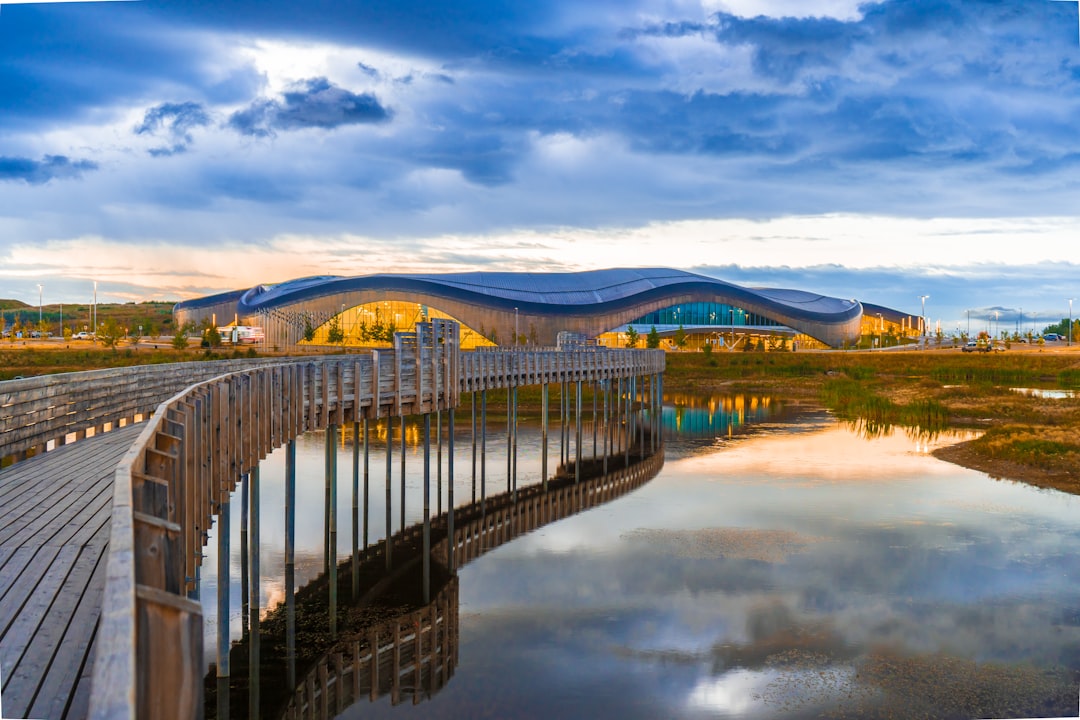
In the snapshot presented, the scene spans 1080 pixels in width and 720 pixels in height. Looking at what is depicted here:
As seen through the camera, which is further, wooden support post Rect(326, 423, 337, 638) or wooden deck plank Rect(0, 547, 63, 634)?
wooden support post Rect(326, 423, 337, 638)

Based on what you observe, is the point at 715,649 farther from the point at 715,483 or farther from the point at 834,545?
the point at 715,483

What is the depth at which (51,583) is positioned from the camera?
28.6 ft

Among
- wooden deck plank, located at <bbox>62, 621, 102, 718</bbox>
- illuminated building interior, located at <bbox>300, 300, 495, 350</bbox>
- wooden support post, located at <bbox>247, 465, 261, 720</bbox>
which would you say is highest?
illuminated building interior, located at <bbox>300, 300, 495, 350</bbox>

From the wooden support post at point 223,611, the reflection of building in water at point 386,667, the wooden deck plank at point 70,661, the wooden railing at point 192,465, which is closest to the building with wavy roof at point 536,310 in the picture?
the wooden railing at point 192,465

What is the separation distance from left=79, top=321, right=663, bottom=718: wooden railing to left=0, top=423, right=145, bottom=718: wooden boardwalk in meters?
0.96

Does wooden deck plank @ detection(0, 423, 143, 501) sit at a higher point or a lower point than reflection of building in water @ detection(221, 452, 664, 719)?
higher

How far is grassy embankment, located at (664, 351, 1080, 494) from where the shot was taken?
2975cm

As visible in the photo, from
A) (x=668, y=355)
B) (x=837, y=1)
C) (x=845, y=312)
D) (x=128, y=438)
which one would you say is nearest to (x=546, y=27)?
(x=837, y=1)

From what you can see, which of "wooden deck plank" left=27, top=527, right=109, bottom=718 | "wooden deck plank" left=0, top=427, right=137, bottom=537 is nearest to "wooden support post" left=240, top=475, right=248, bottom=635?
"wooden deck plank" left=0, top=427, right=137, bottom=537

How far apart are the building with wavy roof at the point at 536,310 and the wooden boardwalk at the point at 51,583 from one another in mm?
81453

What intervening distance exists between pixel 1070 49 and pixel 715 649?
62.1 feet

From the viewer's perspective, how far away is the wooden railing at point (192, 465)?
9.70ft

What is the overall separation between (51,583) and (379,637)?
659 cm

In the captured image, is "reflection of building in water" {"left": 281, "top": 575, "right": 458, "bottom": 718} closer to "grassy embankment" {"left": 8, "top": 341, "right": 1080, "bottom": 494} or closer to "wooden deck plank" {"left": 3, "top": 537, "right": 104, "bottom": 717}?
"wooden deck plank" {"left": 3, "top": 537, "right": 104, "bottom": 717}
